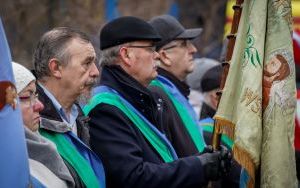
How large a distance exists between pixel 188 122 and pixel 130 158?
4.07ft

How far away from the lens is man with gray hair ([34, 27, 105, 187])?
4.61 meters

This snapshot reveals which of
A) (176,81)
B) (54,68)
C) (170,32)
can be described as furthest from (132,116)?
(170,32)

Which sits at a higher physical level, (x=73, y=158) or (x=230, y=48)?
(x=230, y=48)

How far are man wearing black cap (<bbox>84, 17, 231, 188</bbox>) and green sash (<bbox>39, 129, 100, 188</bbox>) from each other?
21cm

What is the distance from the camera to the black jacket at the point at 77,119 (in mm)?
4551

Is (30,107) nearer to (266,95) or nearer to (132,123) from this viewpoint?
(132,123)

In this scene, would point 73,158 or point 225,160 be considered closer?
point 73,158

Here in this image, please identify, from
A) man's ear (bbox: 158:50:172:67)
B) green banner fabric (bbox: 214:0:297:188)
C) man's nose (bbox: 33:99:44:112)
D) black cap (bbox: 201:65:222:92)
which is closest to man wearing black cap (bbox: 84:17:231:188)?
green banner fabric (bbox: 214:0:297:188)

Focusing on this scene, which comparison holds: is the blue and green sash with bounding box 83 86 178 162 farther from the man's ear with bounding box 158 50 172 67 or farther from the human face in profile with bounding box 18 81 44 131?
the man's ear with bounding box 158 50 172 67

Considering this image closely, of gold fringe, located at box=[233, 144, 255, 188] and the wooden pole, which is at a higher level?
the wooden pole

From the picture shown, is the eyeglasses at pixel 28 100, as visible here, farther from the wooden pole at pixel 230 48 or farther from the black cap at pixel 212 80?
the black cap at pixel 212 80

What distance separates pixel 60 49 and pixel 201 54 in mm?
9044

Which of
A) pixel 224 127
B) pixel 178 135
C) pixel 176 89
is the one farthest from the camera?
pixel 176 89

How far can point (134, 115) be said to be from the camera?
500 centimetres
